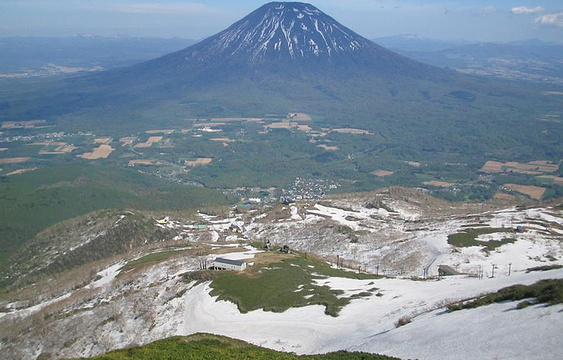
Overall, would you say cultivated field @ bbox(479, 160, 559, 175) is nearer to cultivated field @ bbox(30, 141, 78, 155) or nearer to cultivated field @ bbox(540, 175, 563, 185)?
cultivated field @ bbox(540, 175, 563, 185)

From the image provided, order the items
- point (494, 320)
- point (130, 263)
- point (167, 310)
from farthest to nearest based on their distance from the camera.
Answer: point (130, 263), point (167, 310), point (494, 320)

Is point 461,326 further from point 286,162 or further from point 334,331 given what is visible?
point 286,162

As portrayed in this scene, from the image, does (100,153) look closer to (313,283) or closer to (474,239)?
(474,239)

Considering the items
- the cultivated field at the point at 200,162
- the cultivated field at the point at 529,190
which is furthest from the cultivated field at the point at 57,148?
the cultivated field at the point at 529,190

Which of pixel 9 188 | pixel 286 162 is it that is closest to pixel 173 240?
pixel 9 188

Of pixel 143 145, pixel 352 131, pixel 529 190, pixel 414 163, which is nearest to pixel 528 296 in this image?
pixel 529 190

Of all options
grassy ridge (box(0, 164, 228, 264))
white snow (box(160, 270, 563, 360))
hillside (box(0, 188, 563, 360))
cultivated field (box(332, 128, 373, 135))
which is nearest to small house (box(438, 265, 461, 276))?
hillside (box(0, 188, 563, 360))
